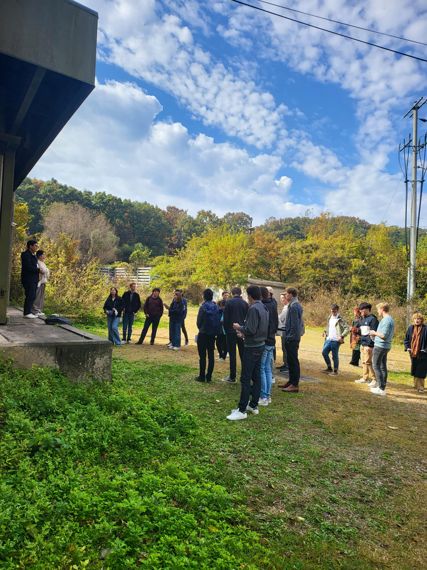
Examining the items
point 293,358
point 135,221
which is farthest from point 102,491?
point 135,221

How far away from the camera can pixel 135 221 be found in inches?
2092

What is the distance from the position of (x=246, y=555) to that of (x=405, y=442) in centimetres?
331

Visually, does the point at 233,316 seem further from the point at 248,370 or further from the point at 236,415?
the point at 236,415

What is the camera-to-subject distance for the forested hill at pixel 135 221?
4778 centimetres

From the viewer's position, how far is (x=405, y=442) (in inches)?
194

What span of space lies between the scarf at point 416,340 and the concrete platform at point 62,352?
5923 millimetres

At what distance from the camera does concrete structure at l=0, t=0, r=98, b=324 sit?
4023 millimetres

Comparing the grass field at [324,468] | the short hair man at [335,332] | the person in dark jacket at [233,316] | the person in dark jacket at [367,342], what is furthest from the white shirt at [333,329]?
the person in dark jacket at [233,316]

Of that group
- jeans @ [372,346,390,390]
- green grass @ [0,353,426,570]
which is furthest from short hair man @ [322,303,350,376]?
green grass @ [0,353,426,570]

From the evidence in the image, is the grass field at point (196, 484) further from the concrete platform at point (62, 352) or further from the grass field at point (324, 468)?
the concrete platform at point (62, 352)

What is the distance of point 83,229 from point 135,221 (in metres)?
10.3

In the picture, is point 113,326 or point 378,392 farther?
point 113,326

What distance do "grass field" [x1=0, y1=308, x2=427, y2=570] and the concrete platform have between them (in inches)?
10.0

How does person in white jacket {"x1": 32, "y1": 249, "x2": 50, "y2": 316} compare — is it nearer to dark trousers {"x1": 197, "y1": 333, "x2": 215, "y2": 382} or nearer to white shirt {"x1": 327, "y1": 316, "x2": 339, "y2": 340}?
dark trousers {"x1": 197, "y1": 333, "x2": 215, "y2": 382}
